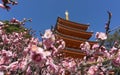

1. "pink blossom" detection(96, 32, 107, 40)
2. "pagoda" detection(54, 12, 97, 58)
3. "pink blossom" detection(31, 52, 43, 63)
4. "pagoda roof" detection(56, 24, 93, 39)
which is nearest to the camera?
"pink blossom" detection(31, 52, 43, 63)

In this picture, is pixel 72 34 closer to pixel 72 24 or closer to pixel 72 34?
pixel 72 34

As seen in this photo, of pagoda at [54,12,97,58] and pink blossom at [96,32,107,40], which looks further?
pagoda at [54,12,97,58]

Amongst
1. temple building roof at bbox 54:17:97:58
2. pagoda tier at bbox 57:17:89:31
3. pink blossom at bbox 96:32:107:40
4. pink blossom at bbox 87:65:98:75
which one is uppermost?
pagoda tier at bbox 57:17:89:31

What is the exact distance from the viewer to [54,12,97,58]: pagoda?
98.1ft

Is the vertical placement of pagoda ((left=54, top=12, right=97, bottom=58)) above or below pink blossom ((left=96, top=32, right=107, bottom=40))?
above

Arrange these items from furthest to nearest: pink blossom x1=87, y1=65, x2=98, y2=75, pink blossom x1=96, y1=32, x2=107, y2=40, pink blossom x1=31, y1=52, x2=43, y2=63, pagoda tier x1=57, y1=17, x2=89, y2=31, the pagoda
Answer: pagoda tier x1=57, y1=17, x2=89, y2=31
the pagoda
pink blossom x1=96, y1=32, x2=107, y2=40
pink blossom x1=87, y1=65, x2=98, y2=75
pink blossom x1=31, y1=52, x2=43, y2=63

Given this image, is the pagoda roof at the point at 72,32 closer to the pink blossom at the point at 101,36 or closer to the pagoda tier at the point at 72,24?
the pagoda tier at the point at 72,24

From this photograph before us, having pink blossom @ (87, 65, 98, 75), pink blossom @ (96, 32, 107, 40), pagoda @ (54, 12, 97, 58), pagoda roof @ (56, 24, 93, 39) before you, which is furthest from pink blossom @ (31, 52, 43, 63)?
pagoda roof @ (56, 24, 93, 39)

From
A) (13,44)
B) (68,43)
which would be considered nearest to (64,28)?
(68,43)

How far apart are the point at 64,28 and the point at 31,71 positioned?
28.2 metres

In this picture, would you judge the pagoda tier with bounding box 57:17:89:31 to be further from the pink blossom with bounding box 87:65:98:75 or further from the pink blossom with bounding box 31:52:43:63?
the pink blossom with bounding box 31:52:43:63

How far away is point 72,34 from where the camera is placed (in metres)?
32.3

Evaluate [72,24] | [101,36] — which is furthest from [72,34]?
[101,36]

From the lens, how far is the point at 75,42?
31.4 meters
